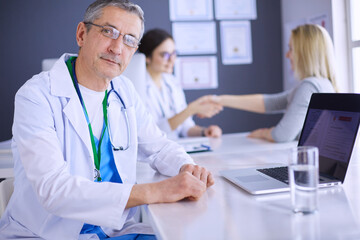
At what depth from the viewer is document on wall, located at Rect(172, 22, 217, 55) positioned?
3.41 meters

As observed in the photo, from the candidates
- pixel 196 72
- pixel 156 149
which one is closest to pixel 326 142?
pixel 156 149

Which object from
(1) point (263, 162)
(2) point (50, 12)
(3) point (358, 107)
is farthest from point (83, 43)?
(2) point (50, 12)

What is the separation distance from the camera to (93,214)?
99cm

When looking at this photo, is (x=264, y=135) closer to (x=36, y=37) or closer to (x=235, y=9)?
(x=235, y=9)

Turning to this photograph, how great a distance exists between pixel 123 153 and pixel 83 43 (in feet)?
1.48

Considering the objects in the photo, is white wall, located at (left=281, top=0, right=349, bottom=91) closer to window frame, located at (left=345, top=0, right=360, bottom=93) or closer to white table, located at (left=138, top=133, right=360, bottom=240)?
window frame, located at (left=345, top=0, right=360, bottom=93)

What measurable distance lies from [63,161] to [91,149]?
203 millimetres

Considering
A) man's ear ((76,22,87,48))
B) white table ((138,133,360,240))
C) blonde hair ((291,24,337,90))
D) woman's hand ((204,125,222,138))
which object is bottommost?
woman's hand ((204,125,222,138))

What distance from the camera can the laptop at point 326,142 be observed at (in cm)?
105

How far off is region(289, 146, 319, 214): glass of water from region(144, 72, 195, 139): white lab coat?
1.92m

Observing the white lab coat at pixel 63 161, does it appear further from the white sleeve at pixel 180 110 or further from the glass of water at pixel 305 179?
the white sleeve at pixel 180 110

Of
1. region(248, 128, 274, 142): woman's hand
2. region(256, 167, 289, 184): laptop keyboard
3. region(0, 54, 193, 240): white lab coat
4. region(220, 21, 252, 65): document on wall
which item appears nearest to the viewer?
region(0, 54, 193, 240): white lab coat

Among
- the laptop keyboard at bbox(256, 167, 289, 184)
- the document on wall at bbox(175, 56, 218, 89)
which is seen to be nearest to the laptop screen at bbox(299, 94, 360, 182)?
the laptop keyboard at bbox(256, 167, 289, 184)

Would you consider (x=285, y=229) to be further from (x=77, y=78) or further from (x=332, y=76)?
(x=332, y=76)
